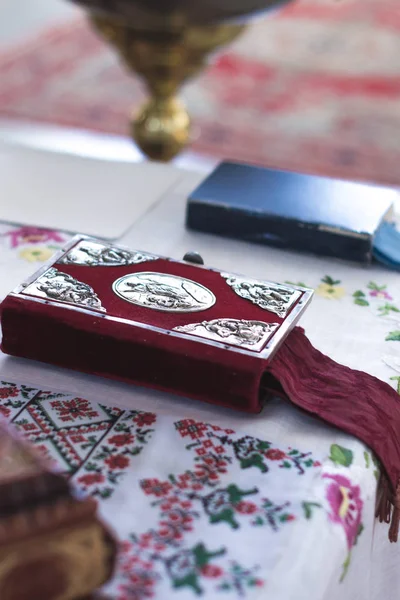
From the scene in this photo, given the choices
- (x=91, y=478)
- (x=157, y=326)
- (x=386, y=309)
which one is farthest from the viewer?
(x=386, y=309)

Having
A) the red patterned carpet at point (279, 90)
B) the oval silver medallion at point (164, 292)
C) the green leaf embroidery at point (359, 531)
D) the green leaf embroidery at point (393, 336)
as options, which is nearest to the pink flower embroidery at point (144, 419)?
the oval silver medallion at point (164, 292)

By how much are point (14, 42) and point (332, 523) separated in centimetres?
388

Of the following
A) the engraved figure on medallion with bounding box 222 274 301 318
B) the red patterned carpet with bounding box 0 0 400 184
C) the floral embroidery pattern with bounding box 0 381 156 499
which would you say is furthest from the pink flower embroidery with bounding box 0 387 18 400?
the red patterned carpet with bounding box 0 0 400 184

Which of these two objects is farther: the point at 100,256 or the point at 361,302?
the point at 361,302

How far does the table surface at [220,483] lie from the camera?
0.66 metres

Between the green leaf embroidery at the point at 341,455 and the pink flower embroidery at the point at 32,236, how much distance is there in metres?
0.53

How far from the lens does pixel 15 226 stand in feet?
3.95

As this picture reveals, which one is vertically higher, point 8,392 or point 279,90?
point 8,392

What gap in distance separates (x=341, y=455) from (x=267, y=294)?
0.20 m

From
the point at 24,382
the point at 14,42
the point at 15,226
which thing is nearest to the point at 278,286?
the point at 24,382

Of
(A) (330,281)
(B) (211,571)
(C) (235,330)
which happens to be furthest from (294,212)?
(B) (211,571)

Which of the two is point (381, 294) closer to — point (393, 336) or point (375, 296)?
point (375, 296)

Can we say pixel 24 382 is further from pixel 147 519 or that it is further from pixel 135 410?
pixel 147 519

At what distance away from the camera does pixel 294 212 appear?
1.18 metres
